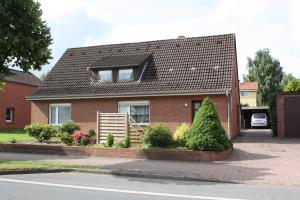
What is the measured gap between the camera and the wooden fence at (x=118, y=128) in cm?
2060

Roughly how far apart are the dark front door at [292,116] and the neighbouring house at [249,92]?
4844cm

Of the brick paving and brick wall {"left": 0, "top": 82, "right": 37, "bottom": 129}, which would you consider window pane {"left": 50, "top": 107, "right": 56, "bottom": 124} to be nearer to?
the brick paving

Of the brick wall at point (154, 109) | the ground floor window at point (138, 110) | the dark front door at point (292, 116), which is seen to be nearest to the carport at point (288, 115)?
the dark front door at point (292, 116)

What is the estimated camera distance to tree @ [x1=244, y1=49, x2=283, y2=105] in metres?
76.8

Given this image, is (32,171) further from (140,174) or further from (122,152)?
(122,152)

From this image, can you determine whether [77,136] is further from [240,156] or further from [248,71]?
[248,71]

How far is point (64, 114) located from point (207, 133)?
588 inches

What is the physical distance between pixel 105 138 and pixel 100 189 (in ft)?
34.8

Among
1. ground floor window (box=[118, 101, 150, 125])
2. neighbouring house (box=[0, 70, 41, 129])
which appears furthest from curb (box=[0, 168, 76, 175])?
neighbouring house (box=[0, 70, 41, 129])

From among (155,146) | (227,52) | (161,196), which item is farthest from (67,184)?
(227,52)

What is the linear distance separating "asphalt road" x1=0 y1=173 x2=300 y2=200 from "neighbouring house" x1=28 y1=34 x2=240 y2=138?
13496 mm

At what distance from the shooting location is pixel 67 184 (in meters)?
11.5

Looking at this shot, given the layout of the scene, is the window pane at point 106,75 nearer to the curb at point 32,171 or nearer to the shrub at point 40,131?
the shrub at point 40,131

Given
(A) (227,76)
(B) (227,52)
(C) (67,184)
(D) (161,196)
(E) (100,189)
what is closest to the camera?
(D) (161,196)
